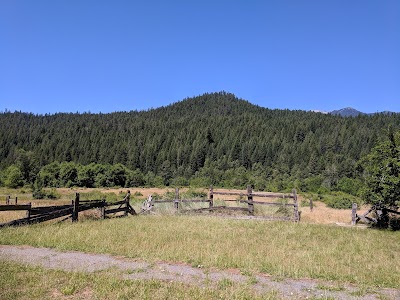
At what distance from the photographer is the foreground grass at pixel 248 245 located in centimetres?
949

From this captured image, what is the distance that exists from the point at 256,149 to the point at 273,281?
426 ft

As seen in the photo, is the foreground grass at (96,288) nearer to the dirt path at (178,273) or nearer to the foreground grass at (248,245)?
the dirt path at (178,273)

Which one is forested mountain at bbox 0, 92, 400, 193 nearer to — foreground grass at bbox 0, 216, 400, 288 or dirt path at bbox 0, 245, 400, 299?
foreground grass at bbox 0, 216, 400, 288

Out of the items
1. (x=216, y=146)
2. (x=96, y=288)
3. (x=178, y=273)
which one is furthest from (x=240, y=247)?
(x=216, y=146)

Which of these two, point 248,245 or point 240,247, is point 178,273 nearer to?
point 240,247

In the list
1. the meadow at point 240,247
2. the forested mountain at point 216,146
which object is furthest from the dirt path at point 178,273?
the forested mountain at point 216,146

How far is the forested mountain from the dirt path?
8642 centimetres

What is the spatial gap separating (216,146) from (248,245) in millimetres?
139097

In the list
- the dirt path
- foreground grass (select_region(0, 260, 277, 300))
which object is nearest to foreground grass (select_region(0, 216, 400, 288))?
the dirt path

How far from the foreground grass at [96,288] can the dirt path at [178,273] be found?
0.52 meters

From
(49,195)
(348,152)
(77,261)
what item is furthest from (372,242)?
(348,152)

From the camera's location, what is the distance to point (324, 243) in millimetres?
13938

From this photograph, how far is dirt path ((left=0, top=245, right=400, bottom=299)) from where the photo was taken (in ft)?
24.6

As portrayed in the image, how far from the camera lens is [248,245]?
41.8 feet
